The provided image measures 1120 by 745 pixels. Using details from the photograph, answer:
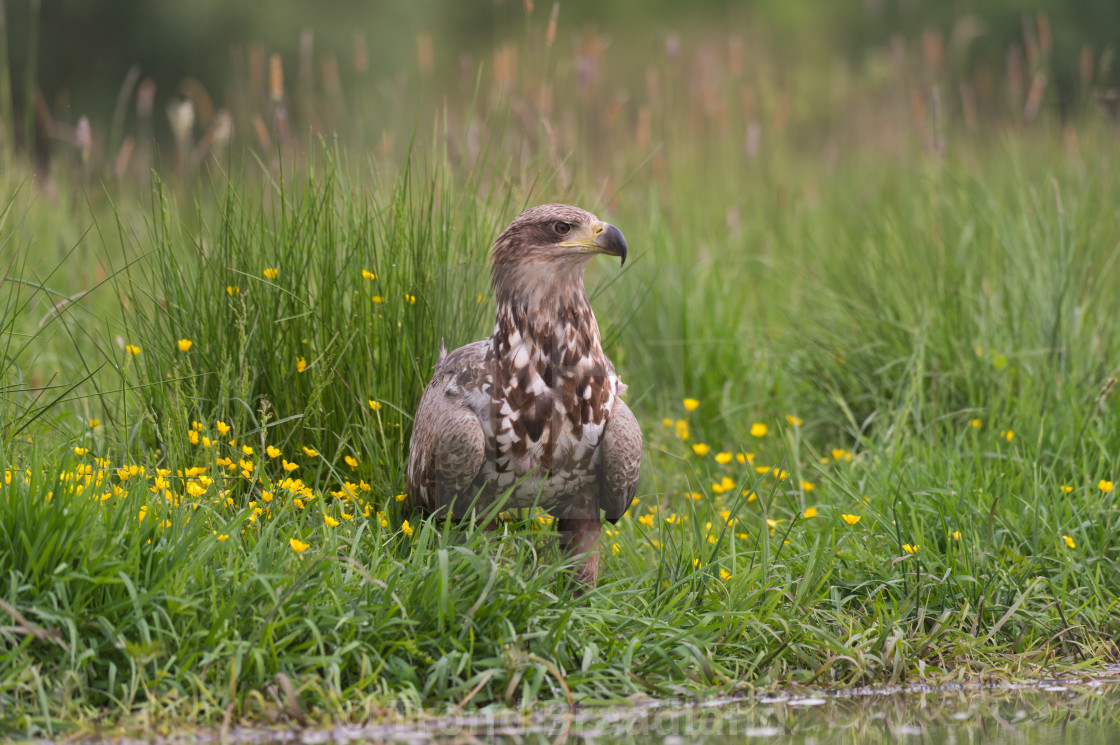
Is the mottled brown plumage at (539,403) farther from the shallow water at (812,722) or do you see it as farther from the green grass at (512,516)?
the shallow water at (812,722)

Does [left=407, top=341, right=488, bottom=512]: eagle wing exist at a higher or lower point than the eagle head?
lower

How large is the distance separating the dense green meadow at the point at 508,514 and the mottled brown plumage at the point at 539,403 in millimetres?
183

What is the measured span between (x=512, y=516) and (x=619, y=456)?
65cm

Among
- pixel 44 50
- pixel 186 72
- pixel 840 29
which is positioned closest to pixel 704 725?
pixel 186 72

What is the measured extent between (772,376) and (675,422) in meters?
0.53

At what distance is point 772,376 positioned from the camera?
5852 mm

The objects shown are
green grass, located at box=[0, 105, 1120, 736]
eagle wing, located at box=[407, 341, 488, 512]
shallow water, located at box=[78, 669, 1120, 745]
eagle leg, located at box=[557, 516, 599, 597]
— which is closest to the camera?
shallow water, located at box=[78, 669, 1120, 745]

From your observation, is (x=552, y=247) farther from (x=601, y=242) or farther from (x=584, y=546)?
(x=584, y=546)

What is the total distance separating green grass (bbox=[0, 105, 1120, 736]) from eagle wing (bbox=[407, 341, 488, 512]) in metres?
0.16

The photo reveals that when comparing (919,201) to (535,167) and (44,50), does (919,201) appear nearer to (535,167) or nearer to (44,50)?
(535,167)

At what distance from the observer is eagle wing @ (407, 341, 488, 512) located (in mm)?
3545

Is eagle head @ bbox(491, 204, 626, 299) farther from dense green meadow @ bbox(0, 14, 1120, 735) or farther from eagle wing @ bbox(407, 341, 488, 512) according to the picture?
dense green meadow @ bbox(0, 14, 1120, 735)

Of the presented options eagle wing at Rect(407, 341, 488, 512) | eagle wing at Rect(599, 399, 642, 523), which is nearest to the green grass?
eagle wing at Rect(407, 341, 488, 512)

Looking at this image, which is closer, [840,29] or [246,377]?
[246,377]
